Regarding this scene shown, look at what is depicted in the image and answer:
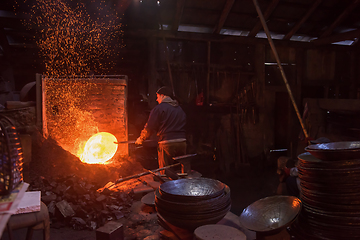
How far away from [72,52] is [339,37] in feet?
29.4

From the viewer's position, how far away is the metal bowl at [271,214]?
8.22 feet

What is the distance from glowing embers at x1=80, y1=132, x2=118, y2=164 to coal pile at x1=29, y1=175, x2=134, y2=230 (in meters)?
1.10

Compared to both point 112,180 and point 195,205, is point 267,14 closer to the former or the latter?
point 112,180

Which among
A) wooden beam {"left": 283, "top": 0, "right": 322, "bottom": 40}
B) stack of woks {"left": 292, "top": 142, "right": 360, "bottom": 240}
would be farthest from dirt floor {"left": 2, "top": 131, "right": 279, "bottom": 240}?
wooden beam {"left": 283, "top": 0, "right": 322, "bottom": 40}

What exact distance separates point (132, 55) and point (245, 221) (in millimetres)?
7004

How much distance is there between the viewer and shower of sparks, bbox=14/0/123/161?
6.59 meters

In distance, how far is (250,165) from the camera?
31.2 ft

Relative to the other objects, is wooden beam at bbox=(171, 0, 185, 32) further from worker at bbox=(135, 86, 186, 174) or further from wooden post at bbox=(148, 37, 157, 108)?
worker at bbox=(135, 86, 186, 174)

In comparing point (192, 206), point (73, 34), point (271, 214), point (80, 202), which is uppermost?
point (73, 34)

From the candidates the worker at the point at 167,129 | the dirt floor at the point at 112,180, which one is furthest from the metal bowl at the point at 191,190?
the worker at the point at 167,129

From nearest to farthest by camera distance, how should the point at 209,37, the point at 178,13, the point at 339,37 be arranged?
the point at 178,13 → the point at 209,37 → the point at 339,37

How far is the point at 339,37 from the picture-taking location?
353 inches

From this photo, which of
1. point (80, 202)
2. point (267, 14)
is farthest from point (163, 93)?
point (267, 14)

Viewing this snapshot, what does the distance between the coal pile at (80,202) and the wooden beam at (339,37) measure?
28.6 ft
